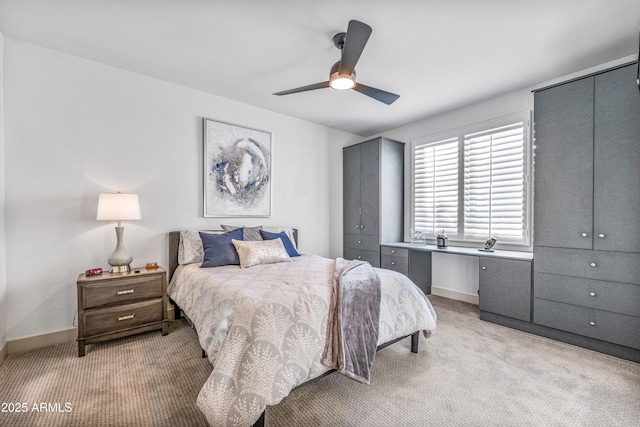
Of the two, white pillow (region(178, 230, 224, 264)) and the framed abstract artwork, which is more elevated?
the framed abstract artwork

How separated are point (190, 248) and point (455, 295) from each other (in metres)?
3.55

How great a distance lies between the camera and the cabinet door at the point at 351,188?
4.59 metres

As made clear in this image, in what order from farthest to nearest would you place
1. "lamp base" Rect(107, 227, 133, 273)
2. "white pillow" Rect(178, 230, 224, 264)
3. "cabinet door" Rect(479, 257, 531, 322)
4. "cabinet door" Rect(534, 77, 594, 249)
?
"white pillow" Rect(178, 230, 224, 264), "cabinet door" Rect(479, 257, 531, 322), "lamp base" Rect(107, 227, 133, 273), "cabinet door" Rect(534, 77, 594, 249)

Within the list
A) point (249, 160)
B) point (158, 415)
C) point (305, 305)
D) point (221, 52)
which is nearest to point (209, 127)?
point (249, 160)

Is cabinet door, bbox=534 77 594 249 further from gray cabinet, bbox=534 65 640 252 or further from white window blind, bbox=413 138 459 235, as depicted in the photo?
white window blind, bbox=413 138 459 235

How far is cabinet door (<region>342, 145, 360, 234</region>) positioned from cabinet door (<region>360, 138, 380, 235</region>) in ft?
0.30

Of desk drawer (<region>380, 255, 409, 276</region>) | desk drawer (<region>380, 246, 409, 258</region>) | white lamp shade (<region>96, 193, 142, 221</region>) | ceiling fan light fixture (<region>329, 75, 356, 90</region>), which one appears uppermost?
ceiling fan light fixture (<region>329, 75, 356, 90</region>)

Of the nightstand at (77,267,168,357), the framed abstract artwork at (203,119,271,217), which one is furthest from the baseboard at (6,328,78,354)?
the framed abstract artwork at (203,119,271,217)

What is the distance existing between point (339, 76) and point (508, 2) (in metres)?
1.26

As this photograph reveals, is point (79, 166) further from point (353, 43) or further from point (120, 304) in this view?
point (353, 43)

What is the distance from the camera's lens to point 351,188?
471 cm

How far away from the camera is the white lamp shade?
2.47 meters

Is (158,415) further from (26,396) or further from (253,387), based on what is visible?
(26,396)

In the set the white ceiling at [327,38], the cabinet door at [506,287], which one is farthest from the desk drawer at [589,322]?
the white ceiling at [327,38]
